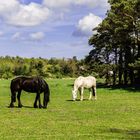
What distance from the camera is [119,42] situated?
56906 mm

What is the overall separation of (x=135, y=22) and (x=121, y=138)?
39130 mm

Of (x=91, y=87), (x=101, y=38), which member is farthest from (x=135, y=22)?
(x=91, y=87)

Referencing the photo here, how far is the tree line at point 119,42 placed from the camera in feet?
171

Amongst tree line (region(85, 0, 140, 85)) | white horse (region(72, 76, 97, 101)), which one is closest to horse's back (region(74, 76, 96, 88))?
white horse (region(72, 76, 97, 101))

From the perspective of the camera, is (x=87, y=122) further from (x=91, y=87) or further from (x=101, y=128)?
(x=91, y=87)

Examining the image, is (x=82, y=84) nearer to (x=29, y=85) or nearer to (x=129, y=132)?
(x=29, y=85)

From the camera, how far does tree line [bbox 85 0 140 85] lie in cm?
5222

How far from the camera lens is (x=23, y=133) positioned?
1595 centimetres

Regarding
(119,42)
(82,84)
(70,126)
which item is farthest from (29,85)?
(119,42)

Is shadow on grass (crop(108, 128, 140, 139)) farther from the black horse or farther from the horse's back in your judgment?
the horse's back

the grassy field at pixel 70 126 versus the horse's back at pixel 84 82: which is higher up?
the horse's back at pixel 84 82

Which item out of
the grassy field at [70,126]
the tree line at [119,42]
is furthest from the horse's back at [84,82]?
the tree line at [119,42]

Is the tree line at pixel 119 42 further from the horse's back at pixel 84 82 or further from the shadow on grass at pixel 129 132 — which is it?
the shadow on grass at pixel 129 132

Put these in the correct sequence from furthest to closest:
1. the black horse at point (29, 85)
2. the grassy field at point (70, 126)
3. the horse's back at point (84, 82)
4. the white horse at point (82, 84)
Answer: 1. the horse's back at point (84, 82)
2. the white horse at point (82, 84)
3. the black horse at point (29, 85)
4. the grassy field at point (70, 126)
